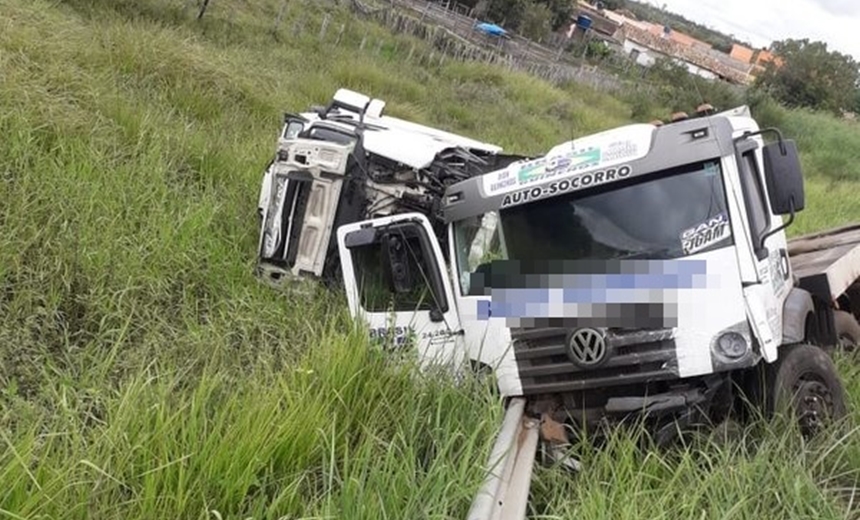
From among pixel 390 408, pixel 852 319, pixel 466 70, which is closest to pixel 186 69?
pixel 390 408

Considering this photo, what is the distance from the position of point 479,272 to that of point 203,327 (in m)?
1.58

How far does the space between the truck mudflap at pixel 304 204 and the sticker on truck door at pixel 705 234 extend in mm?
2132

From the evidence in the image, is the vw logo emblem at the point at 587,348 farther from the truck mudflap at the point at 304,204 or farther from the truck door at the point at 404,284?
the truck mudflap at the point at 304,204

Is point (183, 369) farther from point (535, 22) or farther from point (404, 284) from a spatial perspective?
point (535, 22)

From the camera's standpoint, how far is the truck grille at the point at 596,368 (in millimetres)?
3691

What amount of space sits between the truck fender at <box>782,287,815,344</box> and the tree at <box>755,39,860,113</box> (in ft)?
122

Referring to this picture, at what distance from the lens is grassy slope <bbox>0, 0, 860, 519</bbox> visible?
259 cm

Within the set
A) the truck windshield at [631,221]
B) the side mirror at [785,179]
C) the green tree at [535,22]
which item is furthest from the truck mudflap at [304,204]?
the green tree at [535,22]

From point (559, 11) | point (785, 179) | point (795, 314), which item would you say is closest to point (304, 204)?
point (785, 179)

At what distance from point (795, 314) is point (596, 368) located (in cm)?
123

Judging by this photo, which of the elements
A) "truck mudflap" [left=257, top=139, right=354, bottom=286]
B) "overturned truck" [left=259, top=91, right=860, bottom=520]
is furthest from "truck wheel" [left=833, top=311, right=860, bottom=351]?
"truck mudflap" [left=257, top=139, right=354, bottom=286]

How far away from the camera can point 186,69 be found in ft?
26.3

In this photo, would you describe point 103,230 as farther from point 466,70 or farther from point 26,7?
point 466,70

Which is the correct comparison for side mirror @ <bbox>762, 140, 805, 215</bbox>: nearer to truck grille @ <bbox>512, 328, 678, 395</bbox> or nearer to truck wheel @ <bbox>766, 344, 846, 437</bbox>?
truck wheel @ <bbox>766, 344, 846, 437</bbox>
